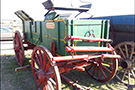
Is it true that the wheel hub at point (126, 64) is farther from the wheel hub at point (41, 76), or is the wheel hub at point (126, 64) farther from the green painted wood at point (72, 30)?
the wheel hub at point (41, 76)

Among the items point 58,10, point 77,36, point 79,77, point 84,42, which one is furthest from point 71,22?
→ point 79,77

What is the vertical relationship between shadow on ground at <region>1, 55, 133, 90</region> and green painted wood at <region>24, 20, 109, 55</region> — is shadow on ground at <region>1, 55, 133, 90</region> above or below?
below

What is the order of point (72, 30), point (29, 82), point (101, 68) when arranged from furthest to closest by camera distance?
point (101, 68) < point (29, 82) < point (72, 30)

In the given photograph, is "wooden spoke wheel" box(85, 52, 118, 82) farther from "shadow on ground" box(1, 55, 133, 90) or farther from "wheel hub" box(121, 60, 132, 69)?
"wheel hub" box(121, 60, 132, 69)

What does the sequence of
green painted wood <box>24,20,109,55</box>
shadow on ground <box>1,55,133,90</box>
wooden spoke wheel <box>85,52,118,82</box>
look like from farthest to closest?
shadow on ground <box>1,55,133,90</box> < wooden spoke wheel <box>85,52,118,82</box> < green painted wood <box>24,20,109,55</box>

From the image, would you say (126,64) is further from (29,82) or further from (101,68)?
(29,82)

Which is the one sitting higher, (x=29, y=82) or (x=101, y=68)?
(x=101, y=68)

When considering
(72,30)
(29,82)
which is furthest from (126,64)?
(29,82)

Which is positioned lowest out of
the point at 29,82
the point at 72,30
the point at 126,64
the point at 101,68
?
the point at 29,82

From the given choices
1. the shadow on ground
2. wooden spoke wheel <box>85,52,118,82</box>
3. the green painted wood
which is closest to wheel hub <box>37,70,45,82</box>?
the green painted wood

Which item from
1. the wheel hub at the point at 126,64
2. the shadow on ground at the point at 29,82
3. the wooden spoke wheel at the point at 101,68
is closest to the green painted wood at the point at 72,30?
the wooden spoke wheel at the point at 101,68

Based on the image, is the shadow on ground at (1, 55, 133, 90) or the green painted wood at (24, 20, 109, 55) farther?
the shadow on ground at (1, 55, 133, 90)

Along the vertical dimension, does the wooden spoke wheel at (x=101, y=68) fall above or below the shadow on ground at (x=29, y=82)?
above

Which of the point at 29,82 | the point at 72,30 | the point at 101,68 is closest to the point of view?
the point at 72,30
